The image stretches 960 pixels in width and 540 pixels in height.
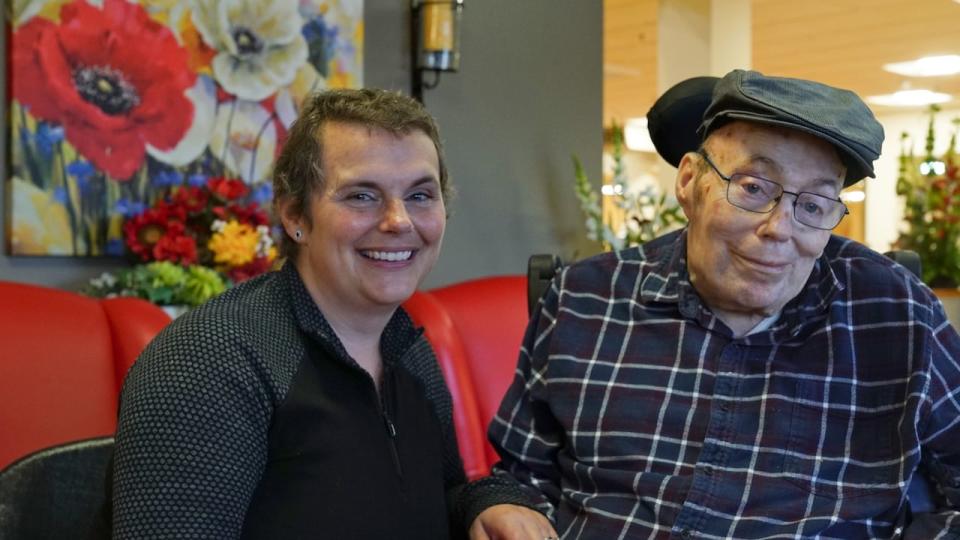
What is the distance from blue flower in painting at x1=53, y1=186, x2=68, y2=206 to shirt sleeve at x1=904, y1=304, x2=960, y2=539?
2.21 metres

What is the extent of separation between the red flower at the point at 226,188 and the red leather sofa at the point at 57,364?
62 cm

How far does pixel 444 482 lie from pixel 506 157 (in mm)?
2190

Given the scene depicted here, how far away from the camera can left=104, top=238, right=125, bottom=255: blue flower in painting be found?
2842 mm

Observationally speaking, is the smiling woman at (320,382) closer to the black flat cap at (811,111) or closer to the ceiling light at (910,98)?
the black flat cap at (811,111)

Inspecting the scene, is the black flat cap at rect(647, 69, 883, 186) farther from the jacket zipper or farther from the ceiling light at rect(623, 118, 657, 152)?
the ceiling light at rect(623, 118, 657, 152)

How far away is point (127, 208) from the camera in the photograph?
2.86 meters

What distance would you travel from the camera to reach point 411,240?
1.49m

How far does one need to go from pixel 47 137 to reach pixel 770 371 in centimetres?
205

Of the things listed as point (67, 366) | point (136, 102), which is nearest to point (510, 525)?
point (67, 366)

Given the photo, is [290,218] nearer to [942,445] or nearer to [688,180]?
[688,180]

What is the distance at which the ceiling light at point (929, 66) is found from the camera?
23.3ft

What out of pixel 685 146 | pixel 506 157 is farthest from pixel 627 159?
pixel 685 146

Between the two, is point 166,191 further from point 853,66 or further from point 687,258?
point 853,66

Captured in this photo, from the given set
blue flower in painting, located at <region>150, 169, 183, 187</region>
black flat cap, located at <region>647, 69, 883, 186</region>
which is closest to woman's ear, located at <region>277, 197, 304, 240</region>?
black flat cap, located at <region>647, 69, 883, 186</region>
